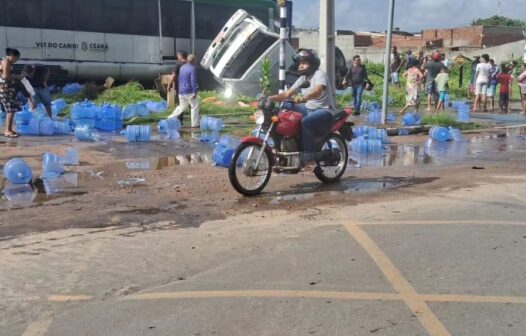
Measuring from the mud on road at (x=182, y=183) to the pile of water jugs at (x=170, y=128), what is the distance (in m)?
0.72

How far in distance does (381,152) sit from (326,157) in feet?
11.8

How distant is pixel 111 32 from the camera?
23.1 meters

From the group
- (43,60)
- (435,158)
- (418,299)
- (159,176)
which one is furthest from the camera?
(43,60)

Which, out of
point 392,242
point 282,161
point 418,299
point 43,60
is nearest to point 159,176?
point 282,161

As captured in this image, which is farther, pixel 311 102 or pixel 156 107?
pixel 156 107

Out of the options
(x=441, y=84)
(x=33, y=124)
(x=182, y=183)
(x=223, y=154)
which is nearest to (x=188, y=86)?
(x=33, y=124)

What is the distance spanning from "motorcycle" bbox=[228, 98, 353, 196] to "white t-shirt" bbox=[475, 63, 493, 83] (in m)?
13.8

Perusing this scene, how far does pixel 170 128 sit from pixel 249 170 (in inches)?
259

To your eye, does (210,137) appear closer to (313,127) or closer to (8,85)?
(8,85)

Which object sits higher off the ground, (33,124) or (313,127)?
(313,127)

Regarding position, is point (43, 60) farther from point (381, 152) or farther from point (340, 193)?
point (340, 193)

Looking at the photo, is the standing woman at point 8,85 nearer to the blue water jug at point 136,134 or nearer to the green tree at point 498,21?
the blue water jug at point 136,134

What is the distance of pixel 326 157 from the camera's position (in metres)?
8.90

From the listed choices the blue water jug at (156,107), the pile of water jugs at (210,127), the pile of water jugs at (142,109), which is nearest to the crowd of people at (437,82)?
the blue water jug at (156,107)
